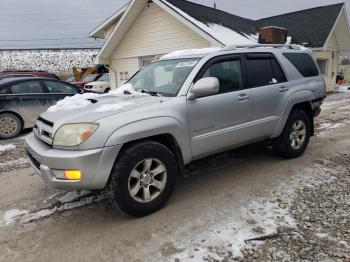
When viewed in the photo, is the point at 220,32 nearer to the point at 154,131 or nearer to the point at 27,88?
the point at 27,88

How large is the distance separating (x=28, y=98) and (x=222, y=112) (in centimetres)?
660

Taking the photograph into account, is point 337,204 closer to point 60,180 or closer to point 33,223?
point 60,180

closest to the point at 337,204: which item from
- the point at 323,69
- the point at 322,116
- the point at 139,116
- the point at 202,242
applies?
the point at 202,242

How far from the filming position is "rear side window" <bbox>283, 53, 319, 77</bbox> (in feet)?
18.4

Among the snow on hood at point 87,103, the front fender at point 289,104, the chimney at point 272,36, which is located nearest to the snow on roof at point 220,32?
the chimney at point 272,36

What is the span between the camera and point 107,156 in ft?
11.0

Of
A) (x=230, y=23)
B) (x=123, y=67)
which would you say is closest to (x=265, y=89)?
(x=230, y=23)

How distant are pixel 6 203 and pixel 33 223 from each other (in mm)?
884

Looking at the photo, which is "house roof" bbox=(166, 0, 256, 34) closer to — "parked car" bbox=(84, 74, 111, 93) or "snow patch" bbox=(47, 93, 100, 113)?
"parked car" bbox=(84, 74, 111, 93)

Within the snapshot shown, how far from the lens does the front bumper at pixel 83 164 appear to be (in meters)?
3.25

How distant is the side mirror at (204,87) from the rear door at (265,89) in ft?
3.21

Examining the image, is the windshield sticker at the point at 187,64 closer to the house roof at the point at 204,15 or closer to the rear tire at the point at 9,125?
the rear tire at the point at 9,125

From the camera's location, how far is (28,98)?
898cm

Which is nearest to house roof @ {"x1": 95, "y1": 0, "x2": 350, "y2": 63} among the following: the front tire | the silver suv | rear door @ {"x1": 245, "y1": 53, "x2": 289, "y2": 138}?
rear door @ {"x1": 245, "y1": 53, "x2": 289, "y2": 138}
